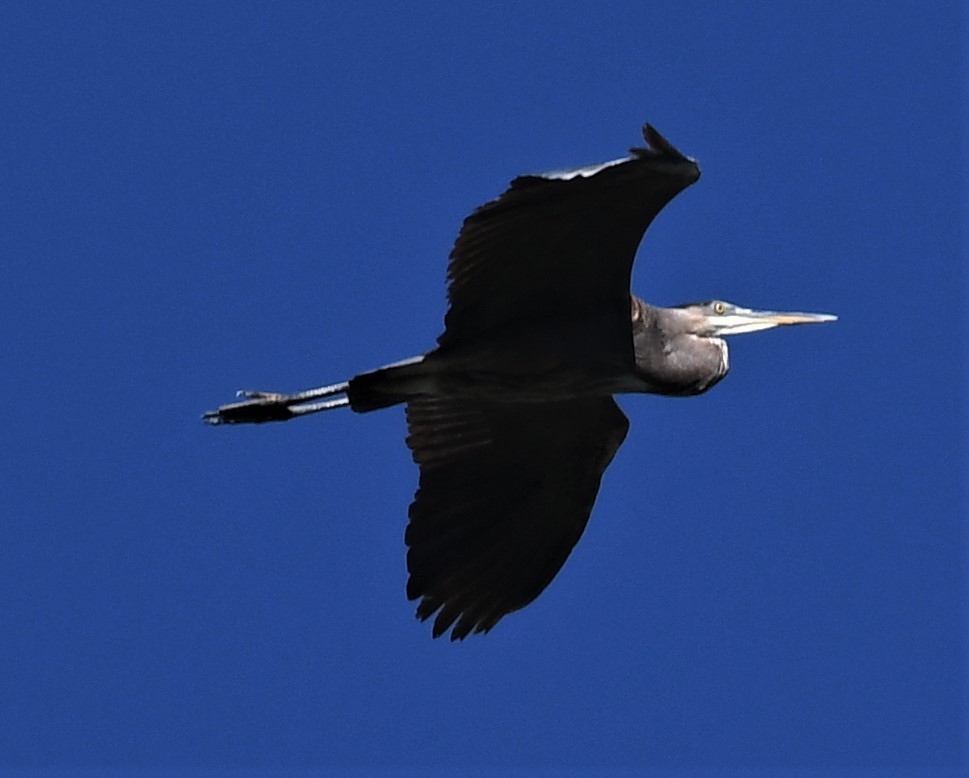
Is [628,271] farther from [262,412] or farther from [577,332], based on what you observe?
[262,412]

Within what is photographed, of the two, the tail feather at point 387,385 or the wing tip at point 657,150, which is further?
the tail feather at point 387,385

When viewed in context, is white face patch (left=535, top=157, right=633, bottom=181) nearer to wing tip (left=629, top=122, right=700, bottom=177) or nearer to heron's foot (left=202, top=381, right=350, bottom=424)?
wing tip (left=629, top=122, right=700, bottom=177)

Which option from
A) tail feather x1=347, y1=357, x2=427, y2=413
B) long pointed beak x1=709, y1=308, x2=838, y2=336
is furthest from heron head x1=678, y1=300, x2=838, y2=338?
tail feather x1=347, y1=357, x2=427, y2=413

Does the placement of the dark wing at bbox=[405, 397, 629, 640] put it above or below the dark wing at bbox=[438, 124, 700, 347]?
below

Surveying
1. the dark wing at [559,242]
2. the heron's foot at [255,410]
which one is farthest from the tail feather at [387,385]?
the heron's foot at [255,410]

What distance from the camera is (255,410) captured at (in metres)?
11.4

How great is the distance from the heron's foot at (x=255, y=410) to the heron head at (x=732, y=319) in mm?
2199

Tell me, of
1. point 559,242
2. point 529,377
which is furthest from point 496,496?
point 559,242

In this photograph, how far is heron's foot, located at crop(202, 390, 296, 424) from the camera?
446 inches

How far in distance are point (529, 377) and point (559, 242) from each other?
2.76 ft

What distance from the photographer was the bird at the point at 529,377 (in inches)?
397

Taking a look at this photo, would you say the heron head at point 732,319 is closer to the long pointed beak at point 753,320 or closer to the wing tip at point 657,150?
the long pointed beak at point 753,320

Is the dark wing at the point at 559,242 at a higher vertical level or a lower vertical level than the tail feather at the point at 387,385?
higher

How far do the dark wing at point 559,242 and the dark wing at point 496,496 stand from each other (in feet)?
3.35
